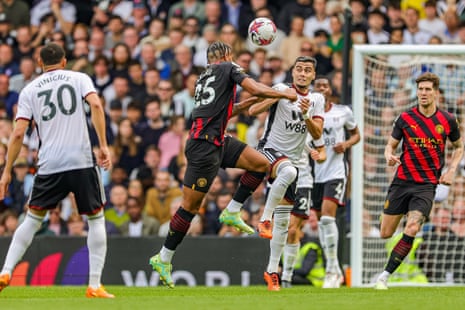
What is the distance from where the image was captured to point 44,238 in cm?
1709

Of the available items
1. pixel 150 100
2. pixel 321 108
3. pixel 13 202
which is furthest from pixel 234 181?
pixel 321 108

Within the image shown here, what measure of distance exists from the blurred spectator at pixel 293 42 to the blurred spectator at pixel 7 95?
4883 mm

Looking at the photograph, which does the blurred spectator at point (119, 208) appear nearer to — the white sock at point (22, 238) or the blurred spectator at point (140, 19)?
the blurred spectator at point (140, 19)

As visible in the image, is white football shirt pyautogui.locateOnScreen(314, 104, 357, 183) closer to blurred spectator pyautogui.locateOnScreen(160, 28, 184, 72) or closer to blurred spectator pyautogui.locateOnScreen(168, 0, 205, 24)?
blurred spectator pyautogui.locateOnScreen(160, 28, 184, 72)

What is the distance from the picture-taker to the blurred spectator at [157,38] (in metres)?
21.1

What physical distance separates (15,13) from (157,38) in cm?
321

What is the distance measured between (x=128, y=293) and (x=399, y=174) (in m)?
3.53

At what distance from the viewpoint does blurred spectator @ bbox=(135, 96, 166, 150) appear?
19547 millimetres

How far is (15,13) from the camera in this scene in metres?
22.6

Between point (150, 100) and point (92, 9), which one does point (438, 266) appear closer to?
point (150, 100)

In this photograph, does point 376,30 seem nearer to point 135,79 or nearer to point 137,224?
point 135,79

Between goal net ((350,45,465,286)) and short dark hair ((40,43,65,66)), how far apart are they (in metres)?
5.69

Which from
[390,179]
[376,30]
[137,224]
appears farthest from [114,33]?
[390,179]

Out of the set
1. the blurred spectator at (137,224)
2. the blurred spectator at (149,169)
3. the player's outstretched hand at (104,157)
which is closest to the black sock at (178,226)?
the player's outstretched hand at (104,157)
